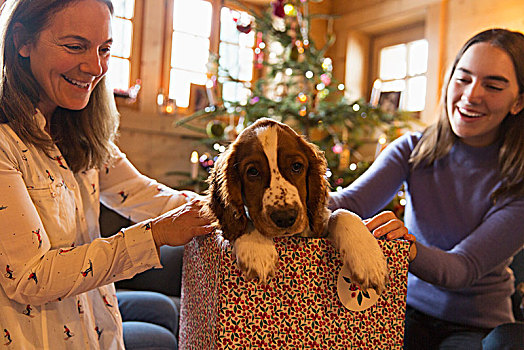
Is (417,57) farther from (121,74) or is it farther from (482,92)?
(482,92)

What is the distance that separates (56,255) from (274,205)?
1.56ft

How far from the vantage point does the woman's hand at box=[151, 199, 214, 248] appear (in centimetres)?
94

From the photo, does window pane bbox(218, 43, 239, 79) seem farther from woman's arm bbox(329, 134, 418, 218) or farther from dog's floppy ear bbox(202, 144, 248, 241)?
dog's floppy ear bbox(202, 144, 248, 241)

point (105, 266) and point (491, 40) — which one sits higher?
point (491, 40)

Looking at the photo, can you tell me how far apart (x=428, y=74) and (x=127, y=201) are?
3788mm

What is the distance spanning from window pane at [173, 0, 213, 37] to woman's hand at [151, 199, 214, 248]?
13.1ft

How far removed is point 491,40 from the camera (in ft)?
4.74

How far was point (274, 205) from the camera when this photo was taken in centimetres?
82

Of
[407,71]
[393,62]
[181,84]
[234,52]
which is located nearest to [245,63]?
[234,52]

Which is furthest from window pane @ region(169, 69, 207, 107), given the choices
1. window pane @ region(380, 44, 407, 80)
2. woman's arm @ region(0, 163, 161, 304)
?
woman's arm @ region(0, 163, 161, 304)

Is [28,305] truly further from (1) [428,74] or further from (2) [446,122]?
(1) [428,74]

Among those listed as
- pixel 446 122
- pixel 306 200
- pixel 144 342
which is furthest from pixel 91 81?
pixel 446 122

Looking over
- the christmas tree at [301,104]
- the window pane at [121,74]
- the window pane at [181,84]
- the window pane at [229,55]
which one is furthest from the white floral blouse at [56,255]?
the window pane at [229,55]

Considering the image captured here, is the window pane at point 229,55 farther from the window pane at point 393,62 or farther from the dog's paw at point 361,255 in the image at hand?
the dog's paw at point 361,255
